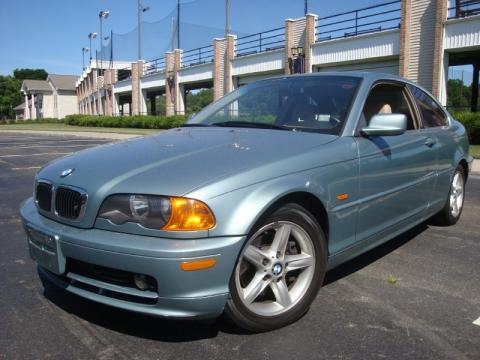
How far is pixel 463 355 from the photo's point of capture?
8.43ft

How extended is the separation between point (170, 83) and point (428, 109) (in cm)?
3867

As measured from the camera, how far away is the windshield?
354 centimetres

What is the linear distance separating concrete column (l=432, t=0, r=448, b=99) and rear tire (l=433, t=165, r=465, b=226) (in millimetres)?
17177

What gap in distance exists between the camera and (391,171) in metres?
3.67

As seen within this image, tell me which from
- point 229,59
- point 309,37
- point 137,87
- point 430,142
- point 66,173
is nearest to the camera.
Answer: point 66,173

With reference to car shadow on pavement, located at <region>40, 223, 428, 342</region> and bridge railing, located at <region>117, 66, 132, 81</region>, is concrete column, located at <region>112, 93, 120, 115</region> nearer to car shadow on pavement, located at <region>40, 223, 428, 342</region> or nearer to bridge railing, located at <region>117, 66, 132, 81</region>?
bridge railing, located at <region>117, 66, 132, 81</region>

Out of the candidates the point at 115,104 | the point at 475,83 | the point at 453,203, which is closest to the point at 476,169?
the point at 453,203

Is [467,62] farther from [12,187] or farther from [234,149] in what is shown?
[234,149]

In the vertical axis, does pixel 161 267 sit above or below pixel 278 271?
above

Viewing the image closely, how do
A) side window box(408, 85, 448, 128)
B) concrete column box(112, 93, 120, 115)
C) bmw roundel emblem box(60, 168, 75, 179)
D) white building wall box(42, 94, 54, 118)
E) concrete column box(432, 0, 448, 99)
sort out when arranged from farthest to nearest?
white building wall box(42, 94, 54, 118) → concrete column box(112, 93, 120, 115) → concrete column box(432, 0, 448, 99) → side window box(408, 85, 448, 128) → bmw roundel emblem box(60, 168, 75, 179)

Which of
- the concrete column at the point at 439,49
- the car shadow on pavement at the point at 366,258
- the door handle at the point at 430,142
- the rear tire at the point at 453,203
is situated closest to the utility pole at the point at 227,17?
the concrete column at the point at 439,49

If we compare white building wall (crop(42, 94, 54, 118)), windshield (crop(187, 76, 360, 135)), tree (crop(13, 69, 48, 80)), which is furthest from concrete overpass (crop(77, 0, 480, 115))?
tree (crop(13, 69, 48, 80))

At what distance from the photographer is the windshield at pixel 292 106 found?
3.54 m

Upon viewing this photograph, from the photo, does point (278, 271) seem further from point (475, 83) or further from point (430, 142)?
point (475, 83)
